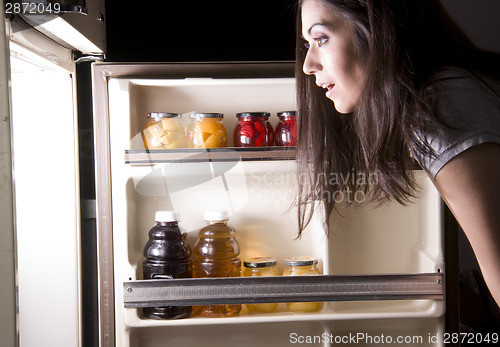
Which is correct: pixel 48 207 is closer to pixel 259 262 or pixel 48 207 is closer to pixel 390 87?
pixel 259 262

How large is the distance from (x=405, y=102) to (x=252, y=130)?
1.34 feet

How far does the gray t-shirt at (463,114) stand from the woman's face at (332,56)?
238mm

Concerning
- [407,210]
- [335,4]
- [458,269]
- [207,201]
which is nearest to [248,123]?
[207,201]

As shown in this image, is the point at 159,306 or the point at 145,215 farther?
the point at 145,215

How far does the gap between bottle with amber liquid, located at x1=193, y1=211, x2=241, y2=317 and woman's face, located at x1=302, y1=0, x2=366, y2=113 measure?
37cm

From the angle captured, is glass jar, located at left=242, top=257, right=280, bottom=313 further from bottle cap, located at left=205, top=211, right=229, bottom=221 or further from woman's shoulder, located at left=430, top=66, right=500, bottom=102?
woman's shoulder, located at left=430, top=66, right=500, bottom=102

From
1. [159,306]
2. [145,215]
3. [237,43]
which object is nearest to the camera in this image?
[159,306]

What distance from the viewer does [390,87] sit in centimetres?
84

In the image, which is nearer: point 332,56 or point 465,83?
point 465,83

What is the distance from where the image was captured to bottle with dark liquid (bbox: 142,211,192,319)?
1.13m

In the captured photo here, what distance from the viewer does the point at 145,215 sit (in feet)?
3.96

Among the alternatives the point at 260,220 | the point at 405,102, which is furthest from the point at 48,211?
the point at 405,102

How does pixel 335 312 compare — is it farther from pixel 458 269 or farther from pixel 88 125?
pixel 88 125

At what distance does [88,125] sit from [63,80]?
4.9 inches
